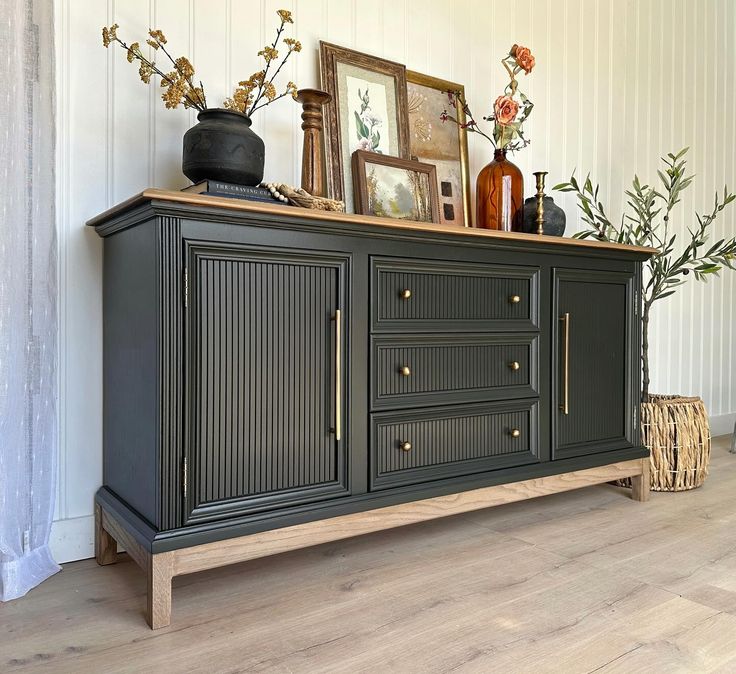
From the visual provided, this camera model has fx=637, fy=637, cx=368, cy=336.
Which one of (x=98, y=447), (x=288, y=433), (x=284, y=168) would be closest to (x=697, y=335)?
(x=284, y=168)

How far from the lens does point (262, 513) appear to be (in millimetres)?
1393

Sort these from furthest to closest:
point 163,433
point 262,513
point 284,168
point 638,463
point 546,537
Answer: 1. point 638,463
2. point 284,168
3. point 546,537
4. point 262,513
5. point 163,433

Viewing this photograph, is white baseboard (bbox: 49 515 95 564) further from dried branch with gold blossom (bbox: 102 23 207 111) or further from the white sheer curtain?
dried branch with gold blossom (bbox: 102 23 207 111)

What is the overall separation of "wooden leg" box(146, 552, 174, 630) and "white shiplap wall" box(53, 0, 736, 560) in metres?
0.48

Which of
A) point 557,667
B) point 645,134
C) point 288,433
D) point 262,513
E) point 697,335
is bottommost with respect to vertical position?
point 557,667

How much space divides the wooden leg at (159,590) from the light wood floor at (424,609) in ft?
0.08

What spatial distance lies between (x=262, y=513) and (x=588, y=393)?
1160 mm

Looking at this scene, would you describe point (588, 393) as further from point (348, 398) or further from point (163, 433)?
point (163, 433)

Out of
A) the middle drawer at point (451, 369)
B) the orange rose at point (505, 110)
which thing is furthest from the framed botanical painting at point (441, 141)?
the middle drawer at point (451, 369)

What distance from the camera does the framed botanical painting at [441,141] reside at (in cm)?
223

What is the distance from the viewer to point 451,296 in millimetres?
1704

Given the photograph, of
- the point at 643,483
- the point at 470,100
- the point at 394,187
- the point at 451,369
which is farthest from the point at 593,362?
the point at 470,100

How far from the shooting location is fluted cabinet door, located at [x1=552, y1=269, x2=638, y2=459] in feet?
6.44

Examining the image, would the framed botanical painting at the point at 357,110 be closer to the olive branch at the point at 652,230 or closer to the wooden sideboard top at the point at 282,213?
the wooden sideboard top at the point at 282,213
